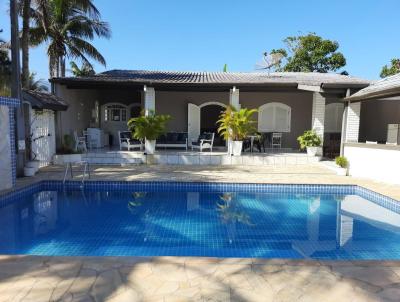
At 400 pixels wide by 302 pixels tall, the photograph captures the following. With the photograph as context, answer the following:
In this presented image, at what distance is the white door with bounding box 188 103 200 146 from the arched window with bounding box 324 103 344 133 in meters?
5.90

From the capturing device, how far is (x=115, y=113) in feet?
51.3

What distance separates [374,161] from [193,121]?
25.6 feet

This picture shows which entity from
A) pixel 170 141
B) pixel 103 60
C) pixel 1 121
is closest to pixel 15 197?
pixel 1 121

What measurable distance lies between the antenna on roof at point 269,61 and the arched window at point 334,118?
3.20 m

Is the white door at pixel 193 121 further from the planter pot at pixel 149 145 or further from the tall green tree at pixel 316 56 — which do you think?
the tall green tree at pixel 316 56

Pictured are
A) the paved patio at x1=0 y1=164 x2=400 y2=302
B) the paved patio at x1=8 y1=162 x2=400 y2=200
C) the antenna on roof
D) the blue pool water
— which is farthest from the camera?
the antenna on roof

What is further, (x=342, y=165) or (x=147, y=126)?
(x=147, y=126)

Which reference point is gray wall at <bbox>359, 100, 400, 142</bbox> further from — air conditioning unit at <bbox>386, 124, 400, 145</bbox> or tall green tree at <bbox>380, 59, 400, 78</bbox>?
tall green tree at <bbox>380, 59, 400, 78</bbox>

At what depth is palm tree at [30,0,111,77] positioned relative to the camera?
48.4 feet

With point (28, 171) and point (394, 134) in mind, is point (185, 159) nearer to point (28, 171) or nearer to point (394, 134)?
point (28, 171)

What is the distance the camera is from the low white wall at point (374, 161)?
795 cm

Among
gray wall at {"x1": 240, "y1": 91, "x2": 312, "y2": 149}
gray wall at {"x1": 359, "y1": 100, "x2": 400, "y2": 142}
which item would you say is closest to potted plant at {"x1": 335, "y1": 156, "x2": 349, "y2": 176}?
gray wall at {"x1": 240, "y1": 91, "x2": 312, "y2": 149}

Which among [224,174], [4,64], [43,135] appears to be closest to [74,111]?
[43,135]

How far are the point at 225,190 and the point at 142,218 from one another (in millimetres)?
2625
